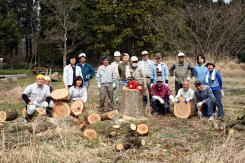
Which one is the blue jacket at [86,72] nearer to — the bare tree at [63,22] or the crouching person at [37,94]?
the crouching person at [37,94]

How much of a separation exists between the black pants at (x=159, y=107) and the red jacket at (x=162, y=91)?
0.15 meters

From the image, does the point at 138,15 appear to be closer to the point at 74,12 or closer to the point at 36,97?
the point at 74,12

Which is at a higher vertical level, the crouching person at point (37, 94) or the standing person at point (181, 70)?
the standing person at point (181, 70)

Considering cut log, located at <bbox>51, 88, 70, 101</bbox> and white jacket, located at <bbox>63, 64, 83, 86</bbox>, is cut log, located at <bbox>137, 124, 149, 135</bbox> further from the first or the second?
white jacket, located at <bbox>63, 64, 83, 86</bbox>

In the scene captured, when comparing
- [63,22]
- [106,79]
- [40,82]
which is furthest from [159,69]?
[63,22]

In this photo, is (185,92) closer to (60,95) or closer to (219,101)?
(219,101)

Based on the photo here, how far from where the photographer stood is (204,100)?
7.58 meters

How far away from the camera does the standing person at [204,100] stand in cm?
751

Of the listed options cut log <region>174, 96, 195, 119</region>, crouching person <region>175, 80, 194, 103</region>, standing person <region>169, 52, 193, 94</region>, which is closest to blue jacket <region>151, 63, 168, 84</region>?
standing person <region>169, 52, 193, 94</region>

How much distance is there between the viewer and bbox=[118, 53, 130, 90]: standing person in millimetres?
8226

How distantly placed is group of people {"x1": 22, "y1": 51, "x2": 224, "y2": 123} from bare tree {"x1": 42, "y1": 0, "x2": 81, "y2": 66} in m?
18.6

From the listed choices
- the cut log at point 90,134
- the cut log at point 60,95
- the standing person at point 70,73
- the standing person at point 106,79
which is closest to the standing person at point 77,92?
the cut log at point 60,95

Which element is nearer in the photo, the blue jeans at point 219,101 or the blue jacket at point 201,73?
the blue jeans at point 219,101

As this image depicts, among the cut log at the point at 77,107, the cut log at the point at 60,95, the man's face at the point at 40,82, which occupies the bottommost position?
the cut log at the point at 77,107
